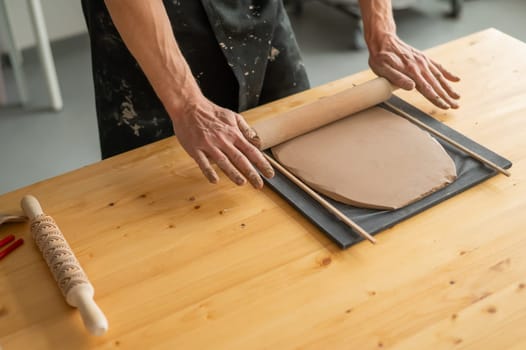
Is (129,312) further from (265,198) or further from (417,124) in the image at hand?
(417,124)

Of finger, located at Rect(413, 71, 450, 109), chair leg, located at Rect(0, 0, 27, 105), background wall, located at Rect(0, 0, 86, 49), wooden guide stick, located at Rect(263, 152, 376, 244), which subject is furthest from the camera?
background wall, located at Rect(0, 0, 86, 49)

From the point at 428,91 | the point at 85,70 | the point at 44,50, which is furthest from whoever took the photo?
the point at 85,70

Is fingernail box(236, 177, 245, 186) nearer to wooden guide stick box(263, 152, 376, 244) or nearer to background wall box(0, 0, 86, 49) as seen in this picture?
wooden guide stick box(263, 152, 376, 244)

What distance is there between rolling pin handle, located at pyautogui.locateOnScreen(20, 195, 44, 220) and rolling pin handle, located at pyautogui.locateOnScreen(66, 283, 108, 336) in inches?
7.6

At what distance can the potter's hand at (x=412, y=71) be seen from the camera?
1.22 meters

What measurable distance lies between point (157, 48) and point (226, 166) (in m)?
0.27

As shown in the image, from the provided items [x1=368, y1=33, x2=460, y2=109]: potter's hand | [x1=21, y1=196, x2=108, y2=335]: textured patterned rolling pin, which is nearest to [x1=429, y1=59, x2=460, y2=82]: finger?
[x1=368, y1=33, x2=460, y2=109]: potter's hand

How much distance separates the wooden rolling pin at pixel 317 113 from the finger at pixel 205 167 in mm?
112

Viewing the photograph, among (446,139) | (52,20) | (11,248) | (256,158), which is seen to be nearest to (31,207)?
(11,248)

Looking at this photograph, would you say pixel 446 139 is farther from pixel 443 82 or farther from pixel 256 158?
pixel 256 158

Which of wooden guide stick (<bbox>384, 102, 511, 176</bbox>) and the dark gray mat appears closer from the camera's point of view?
the dark gray mat

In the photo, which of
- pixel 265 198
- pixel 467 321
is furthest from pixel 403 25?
pixel 467 321

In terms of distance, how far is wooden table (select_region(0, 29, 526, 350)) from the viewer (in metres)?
0.81

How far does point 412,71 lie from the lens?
1.25 m
